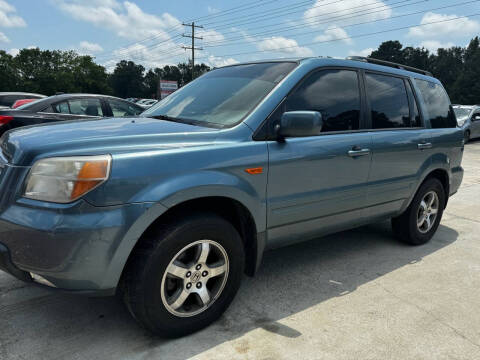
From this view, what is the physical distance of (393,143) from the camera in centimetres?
353

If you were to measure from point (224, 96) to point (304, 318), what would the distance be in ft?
5.69

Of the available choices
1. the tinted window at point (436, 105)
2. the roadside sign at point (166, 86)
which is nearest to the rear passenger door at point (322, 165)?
the tinted window at point (436, 105)

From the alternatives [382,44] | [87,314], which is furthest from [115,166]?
[382,44]

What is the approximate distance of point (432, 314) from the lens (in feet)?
9.20

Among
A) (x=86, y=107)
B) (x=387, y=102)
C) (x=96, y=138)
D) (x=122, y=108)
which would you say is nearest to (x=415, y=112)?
(x=387, y=102)

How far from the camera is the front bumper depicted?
1883 mm

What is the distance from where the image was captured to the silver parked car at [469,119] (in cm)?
1562

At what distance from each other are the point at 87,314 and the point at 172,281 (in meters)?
0.75

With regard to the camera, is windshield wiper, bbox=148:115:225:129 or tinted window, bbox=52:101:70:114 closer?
windshield wiper, bbox=148:115:225:129

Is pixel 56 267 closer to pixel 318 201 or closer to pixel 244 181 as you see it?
pixel 244 181

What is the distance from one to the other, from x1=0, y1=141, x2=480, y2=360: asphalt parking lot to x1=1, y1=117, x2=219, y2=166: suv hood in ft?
3.67

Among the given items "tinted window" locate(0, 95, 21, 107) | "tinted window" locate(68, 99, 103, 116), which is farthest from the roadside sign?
"tinted window" locate(68, 99, 103, 116)

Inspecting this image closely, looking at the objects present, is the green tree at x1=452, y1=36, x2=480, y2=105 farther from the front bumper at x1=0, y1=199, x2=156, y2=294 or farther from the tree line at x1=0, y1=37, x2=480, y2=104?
the front bumper at x1=0, y1=199, x2=156, y2=294

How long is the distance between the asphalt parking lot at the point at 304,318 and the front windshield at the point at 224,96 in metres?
1.39
